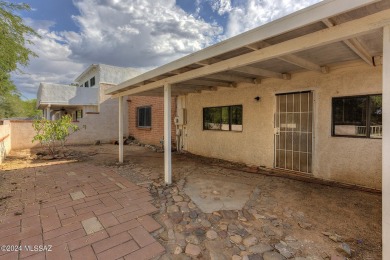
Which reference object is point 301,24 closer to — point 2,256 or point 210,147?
point 2,256

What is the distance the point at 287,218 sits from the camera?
301cm

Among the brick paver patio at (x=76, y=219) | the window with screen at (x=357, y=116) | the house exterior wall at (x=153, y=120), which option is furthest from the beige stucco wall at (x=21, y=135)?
the window with screen at (x=357, y=116)

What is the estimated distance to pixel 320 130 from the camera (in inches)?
184

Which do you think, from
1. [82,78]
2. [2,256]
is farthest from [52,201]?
[82,78]

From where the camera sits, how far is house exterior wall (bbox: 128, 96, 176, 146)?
33.7 feet

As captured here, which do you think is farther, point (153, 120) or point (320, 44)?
point (153, 120)

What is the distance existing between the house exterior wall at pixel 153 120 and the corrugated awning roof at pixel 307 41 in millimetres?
5708

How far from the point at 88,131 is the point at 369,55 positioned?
12.4 m

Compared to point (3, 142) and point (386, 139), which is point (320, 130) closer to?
point (386, 139)

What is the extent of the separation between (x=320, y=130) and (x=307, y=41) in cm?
321

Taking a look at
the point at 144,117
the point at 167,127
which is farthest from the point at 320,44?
the point at 144,117

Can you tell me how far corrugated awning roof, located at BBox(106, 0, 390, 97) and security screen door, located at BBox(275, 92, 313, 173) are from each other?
0.99 m

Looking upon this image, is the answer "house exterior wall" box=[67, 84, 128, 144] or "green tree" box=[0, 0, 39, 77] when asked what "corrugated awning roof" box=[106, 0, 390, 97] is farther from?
"house exterior wall" box=[67, 84, 128, 144]

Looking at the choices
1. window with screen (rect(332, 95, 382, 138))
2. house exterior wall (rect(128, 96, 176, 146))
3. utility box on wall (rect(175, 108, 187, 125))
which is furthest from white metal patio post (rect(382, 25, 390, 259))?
house exterior wall (rect(128, 96, 176, 146))
